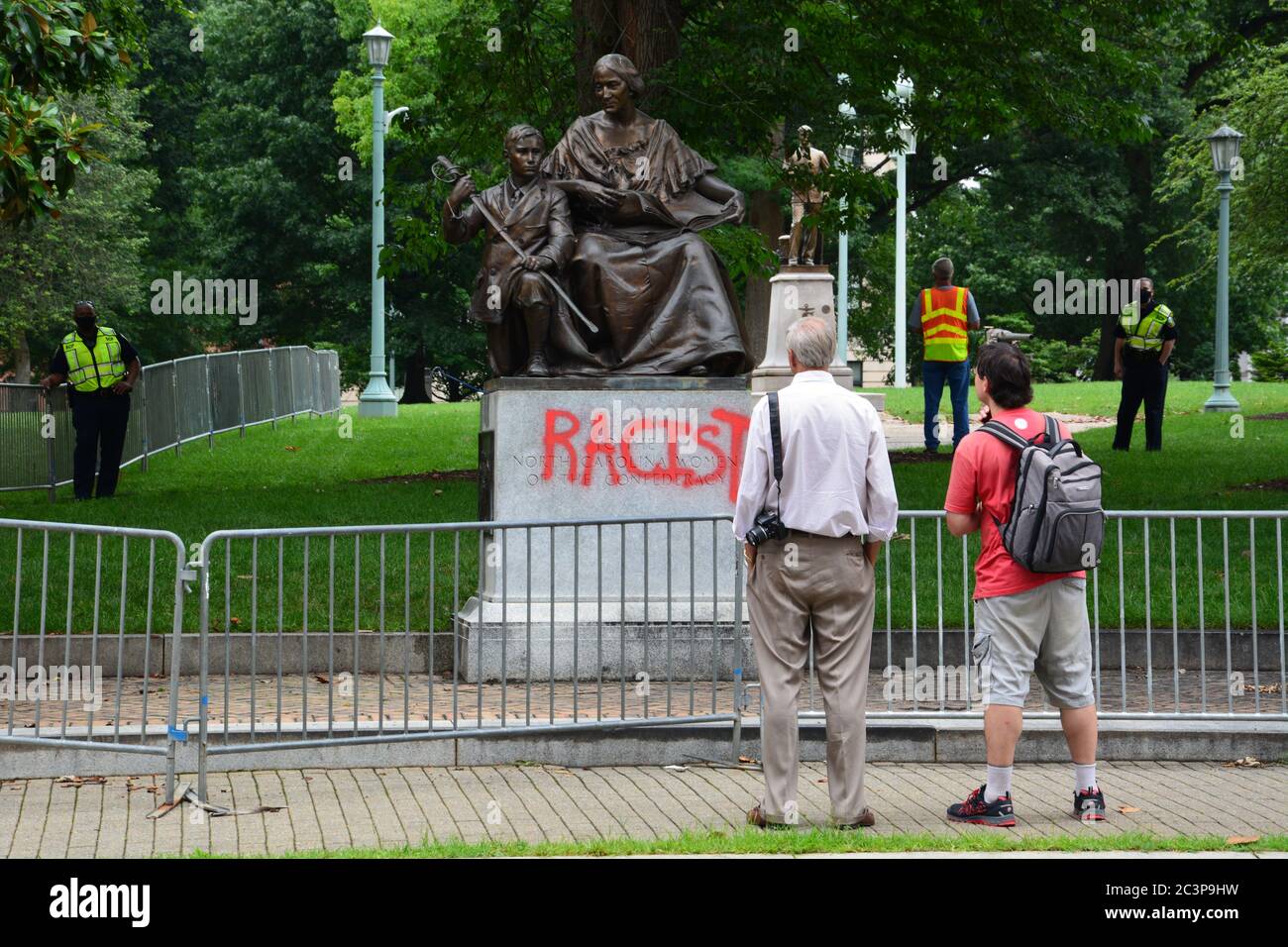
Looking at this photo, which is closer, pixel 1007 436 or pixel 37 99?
pixel 1007 436

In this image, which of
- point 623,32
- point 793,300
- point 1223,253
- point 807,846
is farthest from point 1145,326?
point 807,846

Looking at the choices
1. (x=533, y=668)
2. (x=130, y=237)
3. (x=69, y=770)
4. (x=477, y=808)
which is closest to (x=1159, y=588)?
(x=533, y=668)

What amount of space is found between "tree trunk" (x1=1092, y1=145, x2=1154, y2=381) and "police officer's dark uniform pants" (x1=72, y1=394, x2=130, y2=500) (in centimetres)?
3584

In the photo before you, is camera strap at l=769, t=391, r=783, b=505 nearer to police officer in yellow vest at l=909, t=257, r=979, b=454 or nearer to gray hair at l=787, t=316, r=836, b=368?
gray hair at l=787, t=316, r=836, b=368

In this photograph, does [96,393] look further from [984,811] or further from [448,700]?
[984,811]

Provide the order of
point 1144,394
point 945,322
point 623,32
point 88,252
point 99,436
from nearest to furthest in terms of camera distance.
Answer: point 623,32 → point 99,436 → point 945,322 → point 1144,394 → point 88,252

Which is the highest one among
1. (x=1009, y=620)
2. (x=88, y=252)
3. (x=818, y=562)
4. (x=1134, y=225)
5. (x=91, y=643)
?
(x=1134, y=225)

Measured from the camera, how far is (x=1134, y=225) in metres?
50.3

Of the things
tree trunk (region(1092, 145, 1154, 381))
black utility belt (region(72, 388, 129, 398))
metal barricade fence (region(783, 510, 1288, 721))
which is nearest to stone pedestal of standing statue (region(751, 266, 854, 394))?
black utility belt (region(72, 388, 129, 398))

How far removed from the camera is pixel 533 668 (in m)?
10.2

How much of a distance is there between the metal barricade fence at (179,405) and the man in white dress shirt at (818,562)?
12.7m

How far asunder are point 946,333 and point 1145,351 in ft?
6.84

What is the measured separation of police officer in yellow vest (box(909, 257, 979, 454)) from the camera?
774 inches

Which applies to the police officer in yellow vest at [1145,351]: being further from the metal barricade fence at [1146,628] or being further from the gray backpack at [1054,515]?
the gray backpack at [1054,515]
